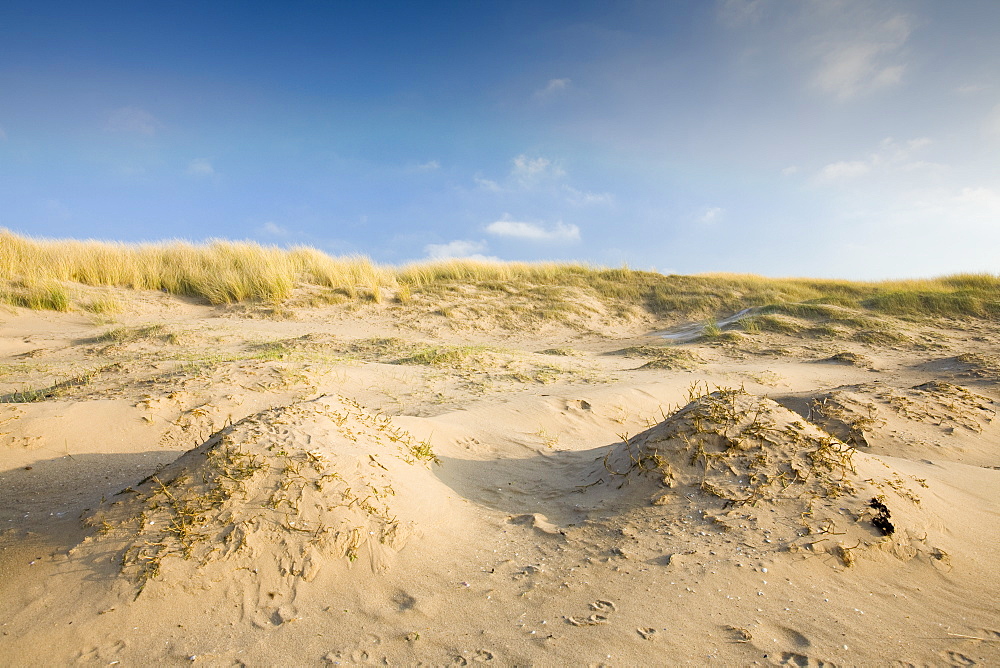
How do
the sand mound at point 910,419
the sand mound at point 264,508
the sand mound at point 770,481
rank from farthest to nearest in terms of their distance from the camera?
the sand mound at point 910,419 < the sand mound at point 770,481 < the sand mound at point 264,508

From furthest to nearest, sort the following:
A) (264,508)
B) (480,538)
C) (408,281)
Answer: (408,281)
(480,538)
(264,508)

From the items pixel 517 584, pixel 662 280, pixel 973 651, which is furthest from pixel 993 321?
pixel 517 584

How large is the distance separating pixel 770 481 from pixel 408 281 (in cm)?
1443

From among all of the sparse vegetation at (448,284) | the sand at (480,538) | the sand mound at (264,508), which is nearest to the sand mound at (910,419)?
the sand at (480,538)

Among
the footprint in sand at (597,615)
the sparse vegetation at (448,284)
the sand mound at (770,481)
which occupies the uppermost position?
the sparse vegetation at (448,284)

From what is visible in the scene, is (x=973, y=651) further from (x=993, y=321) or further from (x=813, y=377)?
(x=993, y=321)

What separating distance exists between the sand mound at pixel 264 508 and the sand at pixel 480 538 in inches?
0.5

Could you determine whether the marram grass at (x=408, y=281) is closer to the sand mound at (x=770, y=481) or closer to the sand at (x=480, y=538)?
the sand at (x=480, y=538)

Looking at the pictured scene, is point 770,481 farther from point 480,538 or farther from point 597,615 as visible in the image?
point 480,538

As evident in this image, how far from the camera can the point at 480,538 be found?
10.7 ft

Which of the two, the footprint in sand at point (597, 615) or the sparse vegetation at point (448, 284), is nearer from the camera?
the footprint in sand at point (597, 615)

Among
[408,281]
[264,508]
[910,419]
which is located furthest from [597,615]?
[408,281]

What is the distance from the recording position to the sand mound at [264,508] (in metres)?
2.82

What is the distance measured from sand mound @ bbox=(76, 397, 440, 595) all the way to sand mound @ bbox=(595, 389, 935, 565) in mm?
1511
